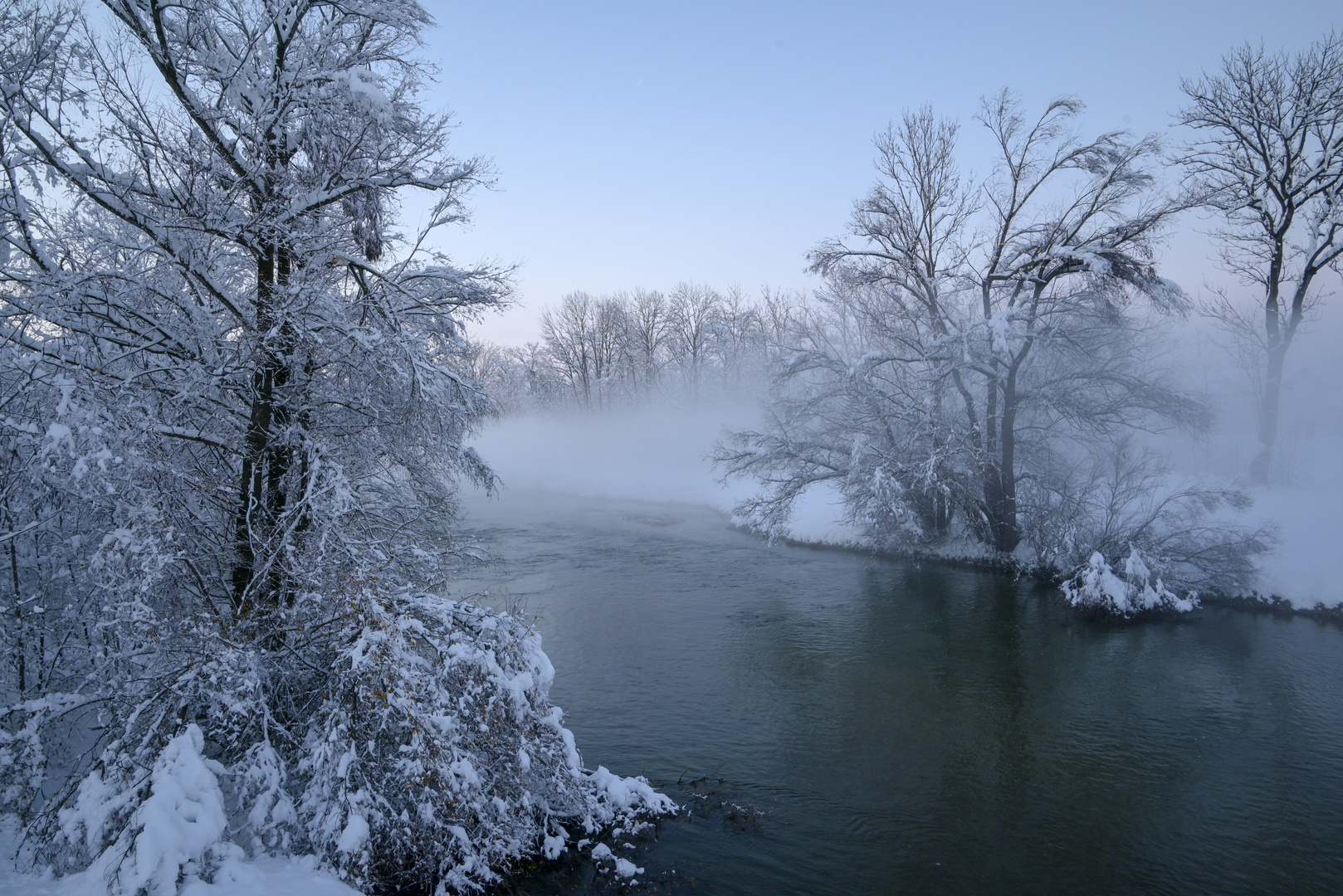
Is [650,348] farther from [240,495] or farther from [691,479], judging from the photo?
[240,495]

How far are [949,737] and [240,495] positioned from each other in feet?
29.8

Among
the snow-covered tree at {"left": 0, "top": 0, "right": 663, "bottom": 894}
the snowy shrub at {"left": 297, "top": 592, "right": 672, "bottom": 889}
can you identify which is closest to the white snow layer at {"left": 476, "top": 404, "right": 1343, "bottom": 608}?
the snow-covered tree at {"left": 0, "top": 0, "right": 663, "bottom": 894}

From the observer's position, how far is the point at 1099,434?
17281mm

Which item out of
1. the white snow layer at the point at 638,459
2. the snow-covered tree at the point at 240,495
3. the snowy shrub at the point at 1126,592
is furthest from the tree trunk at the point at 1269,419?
the snow-covered tree at the point at 240,495

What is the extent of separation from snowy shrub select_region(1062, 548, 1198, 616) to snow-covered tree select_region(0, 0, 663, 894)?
37.0 ft

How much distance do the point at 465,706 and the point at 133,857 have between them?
237 cm

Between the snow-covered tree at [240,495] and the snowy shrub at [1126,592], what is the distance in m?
11.3

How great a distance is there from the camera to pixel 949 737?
932 cm

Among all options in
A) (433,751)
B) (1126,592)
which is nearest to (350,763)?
(433,751)

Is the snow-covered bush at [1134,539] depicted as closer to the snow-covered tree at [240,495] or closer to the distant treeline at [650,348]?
the snow-covered tree at [240,495]

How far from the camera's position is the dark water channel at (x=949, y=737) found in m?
6.74

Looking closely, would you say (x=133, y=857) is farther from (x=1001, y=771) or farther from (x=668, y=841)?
(x=1001, y=771)

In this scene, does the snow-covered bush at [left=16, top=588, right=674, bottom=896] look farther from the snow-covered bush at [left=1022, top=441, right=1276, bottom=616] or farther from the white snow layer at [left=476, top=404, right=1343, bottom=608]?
the snow-covered bush at [left=1022, top=441, right=1276, bottom=616]

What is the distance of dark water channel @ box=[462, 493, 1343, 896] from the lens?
6.74m
